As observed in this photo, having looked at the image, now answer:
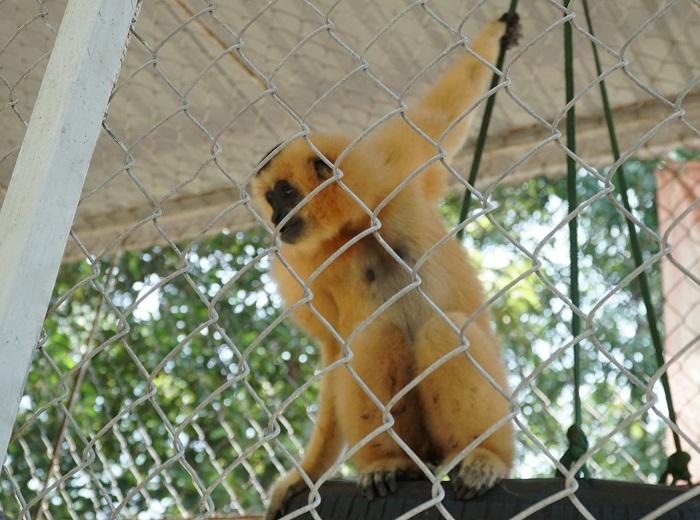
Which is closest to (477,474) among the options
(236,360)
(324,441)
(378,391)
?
(378,391)

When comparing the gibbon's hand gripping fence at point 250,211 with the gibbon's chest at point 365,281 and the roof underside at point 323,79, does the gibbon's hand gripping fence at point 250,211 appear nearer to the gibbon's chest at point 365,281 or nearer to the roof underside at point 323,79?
the roof underside at point 323,79

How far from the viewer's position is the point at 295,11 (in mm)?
3082

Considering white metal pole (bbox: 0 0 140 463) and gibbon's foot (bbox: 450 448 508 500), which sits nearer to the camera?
white metal pole (bbox: 0 0 140 463)

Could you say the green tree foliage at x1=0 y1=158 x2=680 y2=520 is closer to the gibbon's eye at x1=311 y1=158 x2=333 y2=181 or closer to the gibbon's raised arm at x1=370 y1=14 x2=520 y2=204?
the gibbon's raised arm at x1=370 y1=14 x2=520 y2=204

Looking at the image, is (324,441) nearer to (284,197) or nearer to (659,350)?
(284,197)

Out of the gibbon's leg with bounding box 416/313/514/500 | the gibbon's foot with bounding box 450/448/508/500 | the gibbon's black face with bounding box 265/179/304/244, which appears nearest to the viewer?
the gibbon's foot with bounding box 450/448/508/500

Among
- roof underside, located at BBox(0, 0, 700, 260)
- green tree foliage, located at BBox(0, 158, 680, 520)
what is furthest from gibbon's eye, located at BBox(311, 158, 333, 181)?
green tree foliage, located at BBox(0, 158, 680, 520)

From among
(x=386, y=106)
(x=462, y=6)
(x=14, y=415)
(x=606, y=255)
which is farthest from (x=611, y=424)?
(x=14, y=415)

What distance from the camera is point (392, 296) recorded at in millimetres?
2348

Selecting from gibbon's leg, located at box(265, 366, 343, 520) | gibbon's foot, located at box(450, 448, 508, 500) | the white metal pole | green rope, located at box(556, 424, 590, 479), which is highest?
the white metal pole

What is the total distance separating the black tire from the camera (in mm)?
1322

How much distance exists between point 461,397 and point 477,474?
0.41 metres

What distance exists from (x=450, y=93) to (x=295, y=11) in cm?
66

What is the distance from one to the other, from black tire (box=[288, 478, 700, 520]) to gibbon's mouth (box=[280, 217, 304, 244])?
1.10 metres
